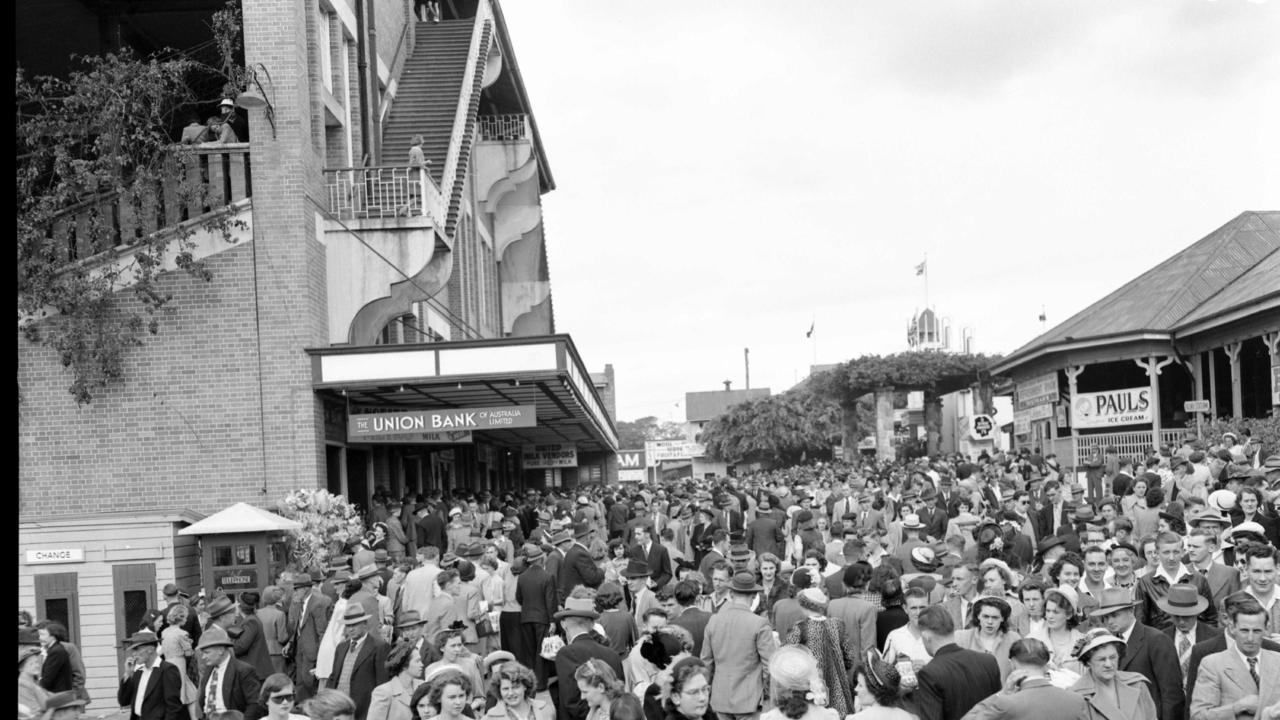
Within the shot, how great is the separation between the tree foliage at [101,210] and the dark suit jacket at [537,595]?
27.0 feet

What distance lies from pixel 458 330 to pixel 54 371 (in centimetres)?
1417

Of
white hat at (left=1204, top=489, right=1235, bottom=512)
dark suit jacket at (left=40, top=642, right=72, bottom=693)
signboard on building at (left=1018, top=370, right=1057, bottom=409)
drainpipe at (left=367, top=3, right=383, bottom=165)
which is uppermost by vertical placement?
drainpipe at (left=367, top=3, right=383, bottom=165)

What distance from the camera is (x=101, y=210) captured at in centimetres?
1939

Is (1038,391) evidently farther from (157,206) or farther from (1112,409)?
(157,206)

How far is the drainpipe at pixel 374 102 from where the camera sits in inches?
997

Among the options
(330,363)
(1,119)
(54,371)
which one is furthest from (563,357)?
(1,119)

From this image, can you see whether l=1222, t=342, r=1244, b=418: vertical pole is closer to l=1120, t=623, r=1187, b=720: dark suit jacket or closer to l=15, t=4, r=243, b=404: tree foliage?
l=15, t=4, r=243, b=404: tree foliage

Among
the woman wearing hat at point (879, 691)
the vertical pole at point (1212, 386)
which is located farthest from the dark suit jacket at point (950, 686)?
the vertical pole at point (1212, 386)

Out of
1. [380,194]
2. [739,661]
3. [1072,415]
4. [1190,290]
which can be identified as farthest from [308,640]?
[1190,290]

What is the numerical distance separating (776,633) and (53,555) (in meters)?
10.7

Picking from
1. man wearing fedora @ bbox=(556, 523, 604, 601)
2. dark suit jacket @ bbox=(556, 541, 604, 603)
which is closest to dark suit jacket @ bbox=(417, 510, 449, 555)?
man wearing fedora @ bbox=(556, 523, 604, 601)

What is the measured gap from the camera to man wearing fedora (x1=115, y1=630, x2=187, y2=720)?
1016cm

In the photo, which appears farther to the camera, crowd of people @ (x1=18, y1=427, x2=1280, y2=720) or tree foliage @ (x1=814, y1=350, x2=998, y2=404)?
tree foliage @ (x1=814, y1=350, x2=998, y2=404)

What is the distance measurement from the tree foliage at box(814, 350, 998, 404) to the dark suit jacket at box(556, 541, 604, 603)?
55172 millimetres
